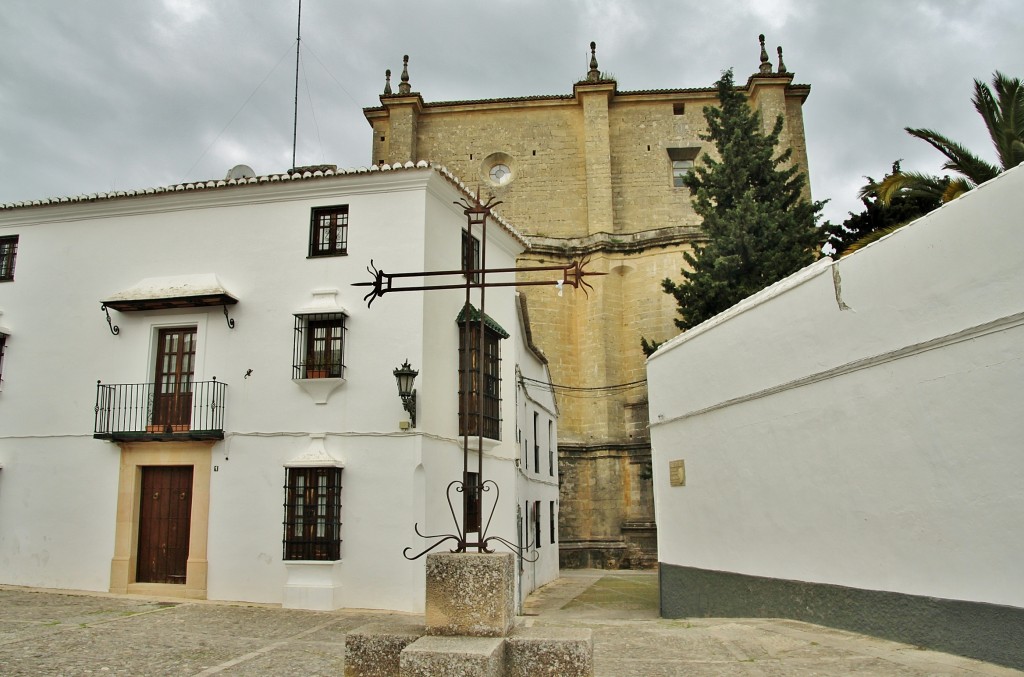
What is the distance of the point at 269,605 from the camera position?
10.9m

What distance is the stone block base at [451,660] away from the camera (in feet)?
13.7

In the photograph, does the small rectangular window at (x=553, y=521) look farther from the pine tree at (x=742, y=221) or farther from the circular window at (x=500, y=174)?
the circular window at (x=500, y=174)

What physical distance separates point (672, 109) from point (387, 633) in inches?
958

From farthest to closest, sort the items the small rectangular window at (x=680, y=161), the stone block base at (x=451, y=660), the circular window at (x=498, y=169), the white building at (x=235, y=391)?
the circular window at (x=498, y=169)
the small rectangular window at (x=680, y=161)
the white building at (x=235, y=391)
the stone block base at (x=451, y=660)

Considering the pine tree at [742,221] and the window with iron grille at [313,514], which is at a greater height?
the pine tree at [742,221]

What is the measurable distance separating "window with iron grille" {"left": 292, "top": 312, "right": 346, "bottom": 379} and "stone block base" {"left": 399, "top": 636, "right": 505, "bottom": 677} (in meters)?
7.51

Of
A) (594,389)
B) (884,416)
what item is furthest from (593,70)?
(884,416)

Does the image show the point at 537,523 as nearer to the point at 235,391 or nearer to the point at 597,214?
the point at 235,391

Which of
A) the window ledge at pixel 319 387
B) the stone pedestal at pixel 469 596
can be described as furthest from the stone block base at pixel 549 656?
the window ledge at pixel 319 387

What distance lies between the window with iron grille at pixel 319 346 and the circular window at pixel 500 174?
50.6 ft

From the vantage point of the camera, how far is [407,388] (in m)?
11.0

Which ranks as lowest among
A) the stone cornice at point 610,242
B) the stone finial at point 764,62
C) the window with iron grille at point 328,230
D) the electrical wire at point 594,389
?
the electrical wire at point 594,389

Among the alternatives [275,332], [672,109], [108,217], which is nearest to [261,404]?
[275,332]

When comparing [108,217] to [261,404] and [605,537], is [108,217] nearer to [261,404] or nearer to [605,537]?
[261,404]
